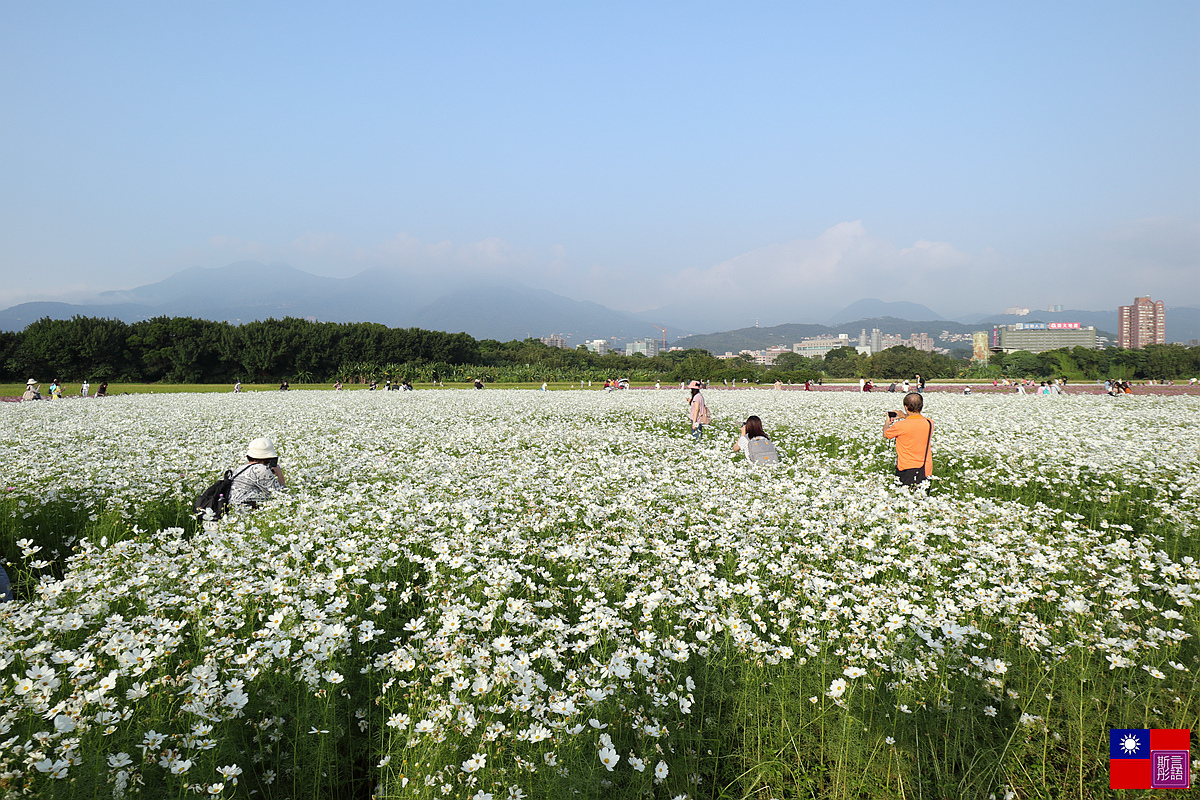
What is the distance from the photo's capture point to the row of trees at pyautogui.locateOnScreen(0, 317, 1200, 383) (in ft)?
219

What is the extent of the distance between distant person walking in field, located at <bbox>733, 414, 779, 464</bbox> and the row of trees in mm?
53122

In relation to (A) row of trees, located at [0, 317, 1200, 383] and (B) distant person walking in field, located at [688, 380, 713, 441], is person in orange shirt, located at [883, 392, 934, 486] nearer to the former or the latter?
(B) distant person walking in field, located at [688, 380, 713, 441]

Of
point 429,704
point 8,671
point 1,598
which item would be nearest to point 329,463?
point 1,598

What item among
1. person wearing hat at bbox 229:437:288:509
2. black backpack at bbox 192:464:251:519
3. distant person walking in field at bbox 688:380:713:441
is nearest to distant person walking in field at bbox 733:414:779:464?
distant person walking in field at bbox 688:380:713:441

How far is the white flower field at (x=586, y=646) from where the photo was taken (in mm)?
3012

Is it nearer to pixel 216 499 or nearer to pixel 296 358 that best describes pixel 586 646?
pixel 216 499

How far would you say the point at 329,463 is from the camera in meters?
10.4

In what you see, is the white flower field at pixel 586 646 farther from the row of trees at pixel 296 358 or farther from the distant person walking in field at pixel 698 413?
the row of trees at pixel 296 358

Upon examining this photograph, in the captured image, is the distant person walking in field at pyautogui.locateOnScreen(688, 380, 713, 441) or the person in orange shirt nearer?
the person in orange shirt

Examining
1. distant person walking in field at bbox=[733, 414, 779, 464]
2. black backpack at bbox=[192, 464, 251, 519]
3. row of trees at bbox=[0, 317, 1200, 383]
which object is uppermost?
row of trees at bbox=[0, 317, 1200, 383]

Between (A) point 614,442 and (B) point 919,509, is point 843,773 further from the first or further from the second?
(A) point 614,442

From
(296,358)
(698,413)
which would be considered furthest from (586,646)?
(296,358)

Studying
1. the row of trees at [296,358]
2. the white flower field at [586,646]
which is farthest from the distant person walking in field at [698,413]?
the row of trees at [296,358]

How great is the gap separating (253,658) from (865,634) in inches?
169
